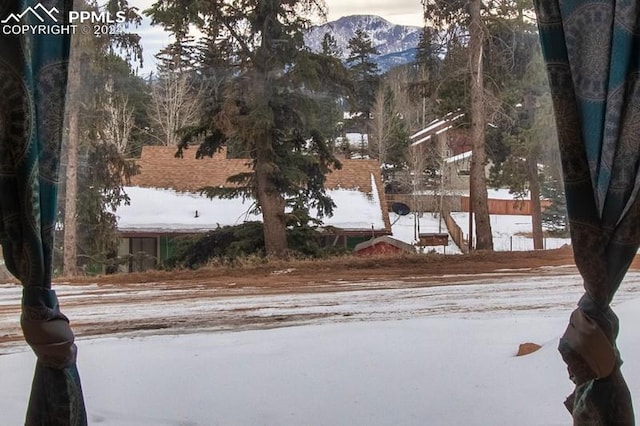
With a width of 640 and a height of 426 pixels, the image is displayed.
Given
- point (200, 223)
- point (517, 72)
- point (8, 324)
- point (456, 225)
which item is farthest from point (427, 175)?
point (8, 324)

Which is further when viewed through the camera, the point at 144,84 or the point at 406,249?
the point at 406,249

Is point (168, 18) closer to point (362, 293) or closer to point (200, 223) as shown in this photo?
point (200, 223)

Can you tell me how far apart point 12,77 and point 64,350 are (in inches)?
23.5

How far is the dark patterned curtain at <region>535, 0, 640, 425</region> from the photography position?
1422mm

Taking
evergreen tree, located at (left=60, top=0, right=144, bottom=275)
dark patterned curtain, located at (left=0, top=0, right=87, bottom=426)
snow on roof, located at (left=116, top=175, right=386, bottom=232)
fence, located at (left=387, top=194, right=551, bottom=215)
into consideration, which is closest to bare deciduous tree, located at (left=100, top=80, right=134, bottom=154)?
evergreen tree, located at (left=60, top=0, right=144, bottom=275)

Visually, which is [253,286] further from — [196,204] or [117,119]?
[117,119]

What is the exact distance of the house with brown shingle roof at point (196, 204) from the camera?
2.08m

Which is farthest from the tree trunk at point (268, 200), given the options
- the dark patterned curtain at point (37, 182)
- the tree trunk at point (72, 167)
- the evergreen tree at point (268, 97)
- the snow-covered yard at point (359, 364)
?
the dark patterned curtain at point (37, 182)

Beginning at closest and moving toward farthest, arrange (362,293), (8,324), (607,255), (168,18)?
1. (607,255)
2. (8,324)
3. (168,18)
4. (362,293)

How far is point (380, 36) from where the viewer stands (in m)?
2.14

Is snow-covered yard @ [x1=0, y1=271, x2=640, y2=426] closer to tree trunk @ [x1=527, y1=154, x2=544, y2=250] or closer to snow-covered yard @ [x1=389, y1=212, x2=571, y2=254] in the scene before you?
snow-covered yard @ [x1=389, y1=212, x2=571, y2=254]

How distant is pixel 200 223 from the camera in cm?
212

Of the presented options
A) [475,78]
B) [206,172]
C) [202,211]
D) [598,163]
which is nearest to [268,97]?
[206,172]

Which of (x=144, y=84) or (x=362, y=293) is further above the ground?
(x=144, y=84)
